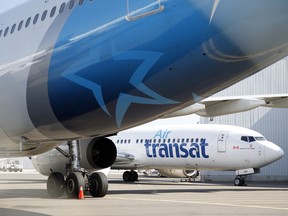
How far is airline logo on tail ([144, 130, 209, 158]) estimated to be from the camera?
1075 inches

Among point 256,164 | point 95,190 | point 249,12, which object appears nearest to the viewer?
point 249,12

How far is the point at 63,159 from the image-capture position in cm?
1406

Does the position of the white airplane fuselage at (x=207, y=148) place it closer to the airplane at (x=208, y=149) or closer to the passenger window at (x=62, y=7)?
the airplane at (x=208, y=149)

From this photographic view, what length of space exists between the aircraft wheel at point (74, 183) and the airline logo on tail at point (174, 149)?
50.3ft

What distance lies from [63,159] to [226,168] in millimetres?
14239

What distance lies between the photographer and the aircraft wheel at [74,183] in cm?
1209

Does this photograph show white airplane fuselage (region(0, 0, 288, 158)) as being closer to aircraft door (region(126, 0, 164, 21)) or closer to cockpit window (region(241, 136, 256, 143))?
aircraft door (region(126, 0, 164, 21))

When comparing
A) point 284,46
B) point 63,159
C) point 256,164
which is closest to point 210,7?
point 284,46

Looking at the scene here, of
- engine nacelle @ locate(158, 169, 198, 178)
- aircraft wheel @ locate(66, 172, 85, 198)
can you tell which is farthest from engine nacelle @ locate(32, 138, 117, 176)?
engine nacelle @ locate(158, 169, 198, 178)

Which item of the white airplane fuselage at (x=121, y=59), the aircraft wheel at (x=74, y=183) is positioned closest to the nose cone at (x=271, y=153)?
the aircraft wheel at (x=74, y=183)

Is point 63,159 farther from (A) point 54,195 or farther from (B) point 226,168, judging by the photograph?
(B) point 226,168

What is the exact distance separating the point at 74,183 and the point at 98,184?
180 cm

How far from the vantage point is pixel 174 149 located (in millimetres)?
28469

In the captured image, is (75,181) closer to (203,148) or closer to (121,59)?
(121,59)
